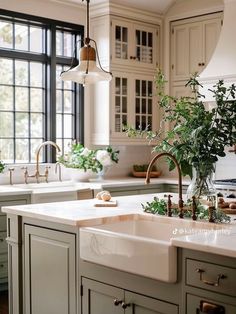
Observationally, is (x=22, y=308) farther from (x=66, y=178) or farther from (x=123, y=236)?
(x=66, y=178)

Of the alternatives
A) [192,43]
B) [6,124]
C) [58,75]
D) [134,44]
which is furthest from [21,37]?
[192,43]

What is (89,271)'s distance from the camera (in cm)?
280

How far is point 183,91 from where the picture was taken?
21.0 ft

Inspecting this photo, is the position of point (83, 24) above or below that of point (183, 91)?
above

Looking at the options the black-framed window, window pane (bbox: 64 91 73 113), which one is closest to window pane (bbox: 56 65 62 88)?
the black-framed window

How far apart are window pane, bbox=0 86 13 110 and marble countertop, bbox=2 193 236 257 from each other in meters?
2.35

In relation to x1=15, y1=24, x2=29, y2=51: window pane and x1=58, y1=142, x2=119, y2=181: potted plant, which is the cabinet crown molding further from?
x1=58, y1=142, x2=119, y2=181: potted plant

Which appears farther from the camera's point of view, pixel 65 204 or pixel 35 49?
pixel 35 49

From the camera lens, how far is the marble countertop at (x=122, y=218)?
222cm

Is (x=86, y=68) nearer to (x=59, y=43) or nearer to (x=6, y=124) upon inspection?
(x=6, y=124)

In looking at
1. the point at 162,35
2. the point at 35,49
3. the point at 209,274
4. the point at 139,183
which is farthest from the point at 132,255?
the point at 162,35

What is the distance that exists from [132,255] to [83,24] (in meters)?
4.29

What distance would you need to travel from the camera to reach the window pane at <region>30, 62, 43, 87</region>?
588 centimetres

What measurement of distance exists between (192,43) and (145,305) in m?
4.34
